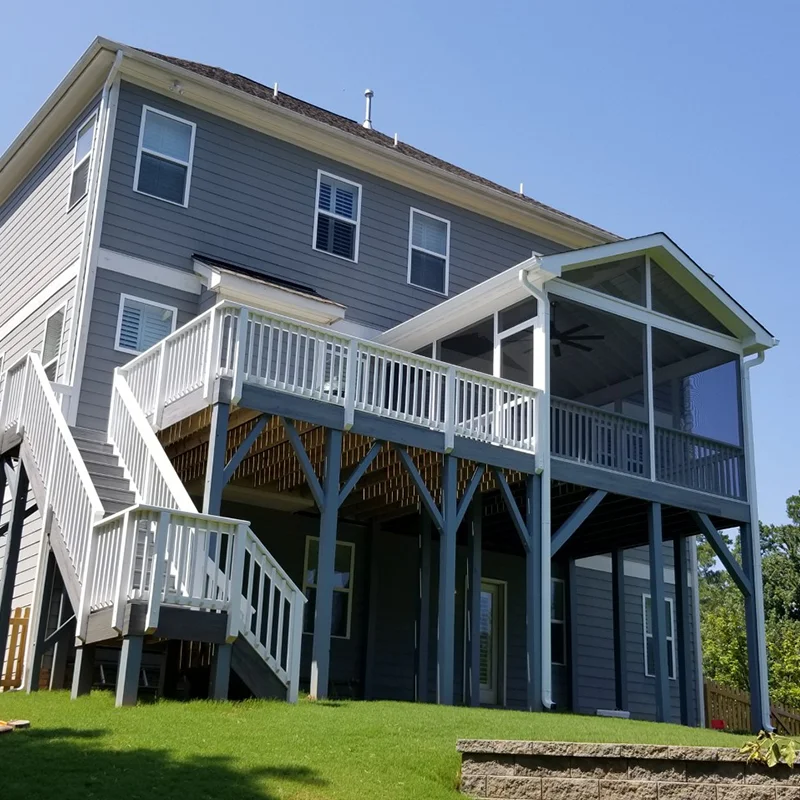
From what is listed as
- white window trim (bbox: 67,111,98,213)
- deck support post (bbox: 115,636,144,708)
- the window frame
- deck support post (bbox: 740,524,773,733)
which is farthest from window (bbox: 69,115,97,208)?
deck support post (bbox: 740,524,773,733)

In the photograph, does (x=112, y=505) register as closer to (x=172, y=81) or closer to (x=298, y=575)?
(x=298, y=575)

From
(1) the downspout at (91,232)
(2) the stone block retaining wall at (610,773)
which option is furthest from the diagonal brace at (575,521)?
(1) the downspout at (91,232)

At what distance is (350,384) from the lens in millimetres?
13016

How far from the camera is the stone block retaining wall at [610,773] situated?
313 inches

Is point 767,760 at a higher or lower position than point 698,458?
lower

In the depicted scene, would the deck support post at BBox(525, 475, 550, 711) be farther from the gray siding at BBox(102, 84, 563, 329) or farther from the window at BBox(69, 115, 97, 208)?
the window at BBox(69, 115, 97, 208)

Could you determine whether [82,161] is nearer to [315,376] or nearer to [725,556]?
[315,376]

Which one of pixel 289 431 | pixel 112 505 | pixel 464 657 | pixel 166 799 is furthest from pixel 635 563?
pixel 166 799

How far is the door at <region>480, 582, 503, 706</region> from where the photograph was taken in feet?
59.9

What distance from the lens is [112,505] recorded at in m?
11.7

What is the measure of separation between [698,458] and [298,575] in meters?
6.26

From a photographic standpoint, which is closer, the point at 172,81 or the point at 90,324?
the point at 90,324

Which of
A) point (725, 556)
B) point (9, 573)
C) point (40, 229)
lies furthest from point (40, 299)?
point (725, 556)

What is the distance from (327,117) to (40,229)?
18.0ft
